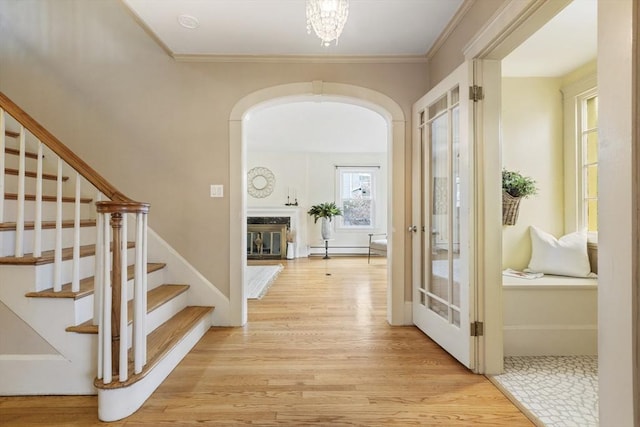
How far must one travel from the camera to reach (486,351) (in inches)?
74.3

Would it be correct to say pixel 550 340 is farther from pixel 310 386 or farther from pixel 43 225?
pixel 43 225

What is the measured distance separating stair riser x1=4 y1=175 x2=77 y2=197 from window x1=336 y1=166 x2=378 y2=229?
5.30 m

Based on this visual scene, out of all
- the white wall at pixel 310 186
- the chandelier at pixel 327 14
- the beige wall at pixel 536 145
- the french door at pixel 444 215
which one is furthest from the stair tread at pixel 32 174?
the white wall at pixel 310 186

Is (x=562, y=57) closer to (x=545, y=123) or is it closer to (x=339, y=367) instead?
(x=545, y=123)

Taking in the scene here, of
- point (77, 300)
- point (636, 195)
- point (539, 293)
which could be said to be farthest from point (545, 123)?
point (77, 300)

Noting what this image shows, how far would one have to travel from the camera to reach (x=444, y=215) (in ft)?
7.47

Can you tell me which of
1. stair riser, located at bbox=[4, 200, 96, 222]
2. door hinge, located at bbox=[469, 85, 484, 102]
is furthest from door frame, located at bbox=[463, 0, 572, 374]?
stair riser, located at bbox=[4, 200, 96, 222]

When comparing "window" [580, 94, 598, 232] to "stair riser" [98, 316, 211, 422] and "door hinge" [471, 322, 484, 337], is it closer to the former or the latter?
"door hinge" [471, 322, 484, 337]

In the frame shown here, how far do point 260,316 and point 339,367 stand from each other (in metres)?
1.20

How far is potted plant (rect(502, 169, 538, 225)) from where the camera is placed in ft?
8.19

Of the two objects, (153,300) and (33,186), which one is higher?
(33,186)

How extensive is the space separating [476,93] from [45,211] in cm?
321

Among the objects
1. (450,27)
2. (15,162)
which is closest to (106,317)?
(15,162)

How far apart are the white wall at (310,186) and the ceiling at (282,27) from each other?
4.54m
